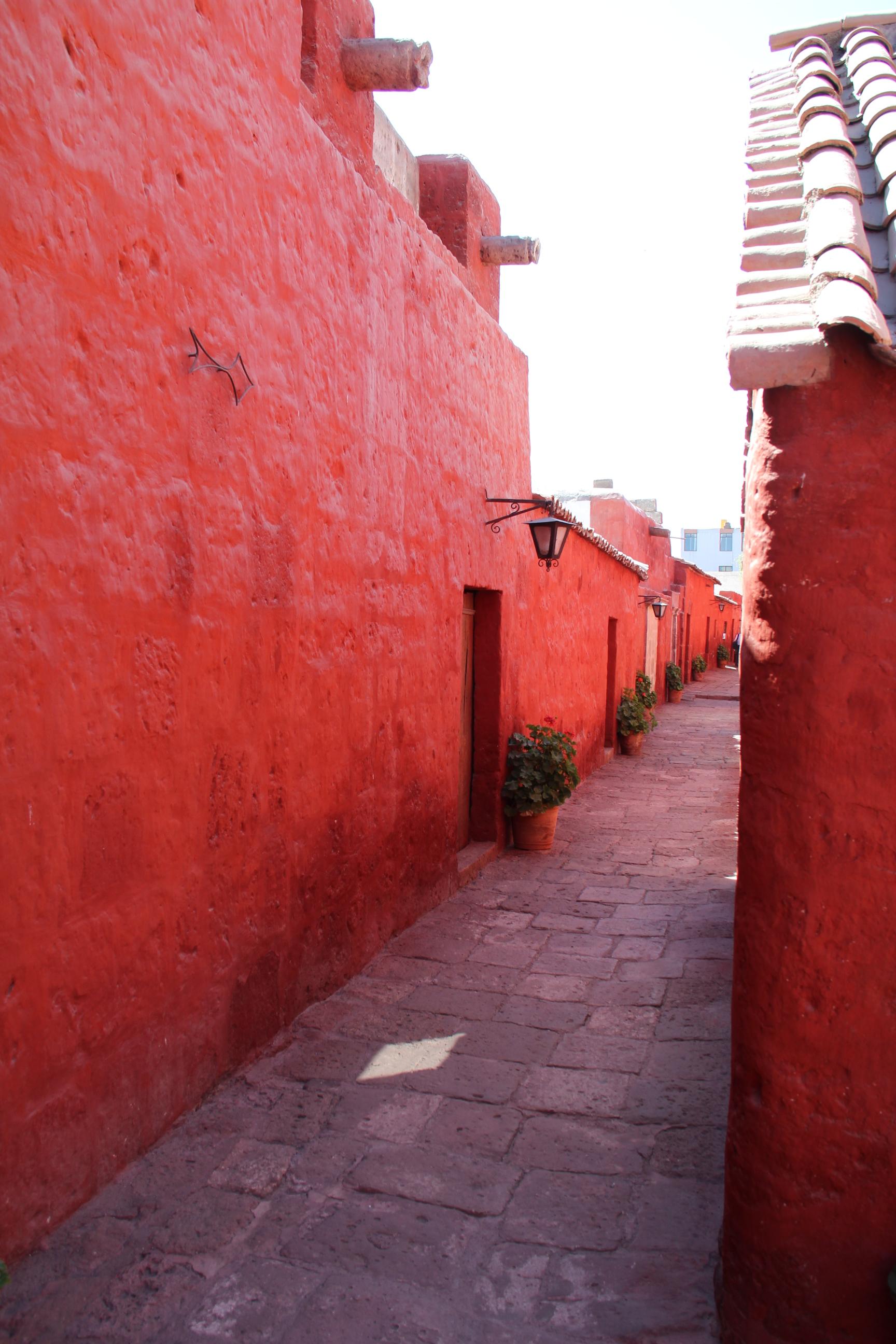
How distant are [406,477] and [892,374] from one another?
4101mm

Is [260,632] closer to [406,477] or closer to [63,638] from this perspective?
[63,638]

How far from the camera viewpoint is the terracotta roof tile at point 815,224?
8.43 feet

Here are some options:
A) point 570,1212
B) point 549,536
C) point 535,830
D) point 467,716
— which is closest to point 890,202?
point 570,1212

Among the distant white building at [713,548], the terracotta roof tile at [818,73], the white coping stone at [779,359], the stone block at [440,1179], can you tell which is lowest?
the stone block at [440,1179]

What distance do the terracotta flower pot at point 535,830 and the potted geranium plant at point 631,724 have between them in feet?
23.3

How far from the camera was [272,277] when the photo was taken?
4582 millimetres

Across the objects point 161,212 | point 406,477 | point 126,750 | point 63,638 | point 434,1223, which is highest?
point 161,212

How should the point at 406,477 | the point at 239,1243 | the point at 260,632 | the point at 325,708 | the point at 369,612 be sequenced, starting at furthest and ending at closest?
the point at 406,477 < the point at 369,612 < the point at 325,708 < the point at 260,632 < the point at 239,1243

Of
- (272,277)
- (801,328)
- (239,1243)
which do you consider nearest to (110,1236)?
(239,1243)

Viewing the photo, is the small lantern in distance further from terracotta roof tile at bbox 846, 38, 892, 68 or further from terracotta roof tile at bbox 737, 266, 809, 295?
terracotta roof tile at bbox 737, 266, 809, 295

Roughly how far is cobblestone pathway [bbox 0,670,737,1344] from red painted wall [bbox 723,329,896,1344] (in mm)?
475

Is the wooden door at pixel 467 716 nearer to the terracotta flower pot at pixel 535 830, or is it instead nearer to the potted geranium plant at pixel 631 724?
the terracotta flower pot at pixel 535 830

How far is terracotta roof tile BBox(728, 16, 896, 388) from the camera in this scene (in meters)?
2.57

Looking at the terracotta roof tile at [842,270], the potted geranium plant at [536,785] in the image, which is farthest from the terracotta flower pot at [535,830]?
the terracotta roof tile at [842,270]
